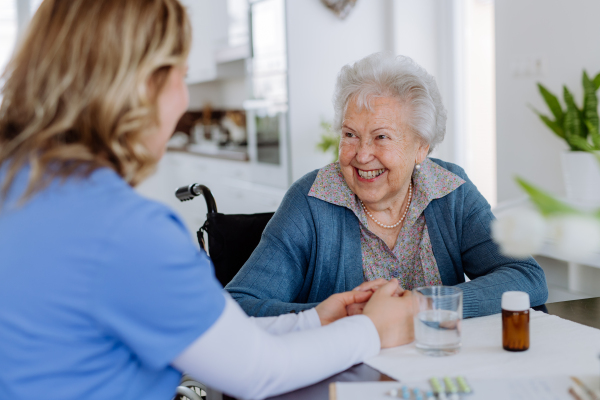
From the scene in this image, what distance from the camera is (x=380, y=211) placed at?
5.30 feet

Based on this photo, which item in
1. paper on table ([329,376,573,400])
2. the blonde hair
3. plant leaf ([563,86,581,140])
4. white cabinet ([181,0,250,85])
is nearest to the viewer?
the blonde hair

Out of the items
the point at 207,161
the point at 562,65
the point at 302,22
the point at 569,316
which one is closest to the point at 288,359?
the point at 569,316

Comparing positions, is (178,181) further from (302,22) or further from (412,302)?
(412,302)

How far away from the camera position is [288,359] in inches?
33.0

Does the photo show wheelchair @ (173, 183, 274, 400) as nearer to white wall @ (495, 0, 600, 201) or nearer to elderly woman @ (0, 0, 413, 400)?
elderly woman @ (0, 0, 413, 400)

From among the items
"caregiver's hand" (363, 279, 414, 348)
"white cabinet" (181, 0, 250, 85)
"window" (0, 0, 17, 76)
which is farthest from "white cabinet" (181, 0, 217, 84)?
"caregiver's hand" (363, 279, 414, 348)

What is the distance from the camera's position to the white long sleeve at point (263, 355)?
2.42ft

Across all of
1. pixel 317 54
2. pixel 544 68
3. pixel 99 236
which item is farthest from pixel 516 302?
pixel 317 54

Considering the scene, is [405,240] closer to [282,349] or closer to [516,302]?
[516,302]

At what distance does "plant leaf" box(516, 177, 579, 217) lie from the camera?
592mm

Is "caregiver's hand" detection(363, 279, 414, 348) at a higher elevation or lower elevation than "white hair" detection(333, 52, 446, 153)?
lower

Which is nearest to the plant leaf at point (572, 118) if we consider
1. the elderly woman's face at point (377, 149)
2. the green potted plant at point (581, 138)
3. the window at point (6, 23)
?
the green potted plant at point (581, 138)

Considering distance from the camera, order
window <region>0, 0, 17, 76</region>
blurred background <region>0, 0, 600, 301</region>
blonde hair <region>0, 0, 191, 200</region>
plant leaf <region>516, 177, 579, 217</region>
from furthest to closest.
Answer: window <region>0, 0, 17, 76</region> → blurred background <region>0, 0, 600, 301</region> → blonde hair <region>0, 0, 191, 200</region> → plant leaf <region>516, 177, 579, 217</region>

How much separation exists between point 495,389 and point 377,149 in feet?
2.69
